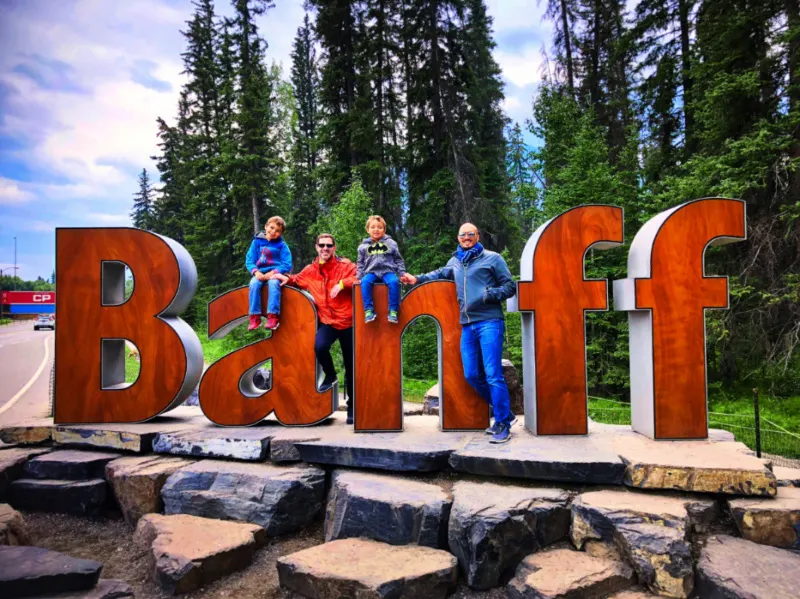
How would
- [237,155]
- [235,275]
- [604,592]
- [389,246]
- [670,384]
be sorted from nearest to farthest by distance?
[604,592], [670,384], [389,246], [237,155], [235,275]

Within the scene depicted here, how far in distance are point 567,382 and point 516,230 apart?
1412 cm

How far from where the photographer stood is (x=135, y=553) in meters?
4.26

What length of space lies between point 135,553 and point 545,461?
11.6 ft

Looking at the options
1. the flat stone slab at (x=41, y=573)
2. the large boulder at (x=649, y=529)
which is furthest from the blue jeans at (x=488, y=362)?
the flat stone slab at (x=41, y=573)

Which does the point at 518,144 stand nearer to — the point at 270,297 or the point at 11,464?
the point at 270,297

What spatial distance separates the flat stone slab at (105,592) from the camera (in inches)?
129

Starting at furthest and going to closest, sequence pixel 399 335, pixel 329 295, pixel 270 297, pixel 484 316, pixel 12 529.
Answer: pixel 329 295
pixel 270 297
pixel 399 335
pixel 484 316
pixel 12 529

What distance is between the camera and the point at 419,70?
16.3 m

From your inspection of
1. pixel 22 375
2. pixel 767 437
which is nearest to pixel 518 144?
pixel 767 437

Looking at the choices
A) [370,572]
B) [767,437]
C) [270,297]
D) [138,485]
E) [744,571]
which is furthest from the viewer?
[767,437]

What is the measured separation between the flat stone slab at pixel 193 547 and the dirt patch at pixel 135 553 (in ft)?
0.27

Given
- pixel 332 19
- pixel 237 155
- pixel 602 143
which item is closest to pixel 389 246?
pixel 602 143

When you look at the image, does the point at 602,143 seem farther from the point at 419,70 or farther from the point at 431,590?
the point at 431,590

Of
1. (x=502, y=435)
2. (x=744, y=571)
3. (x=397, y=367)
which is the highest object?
(x=397, y=367)
